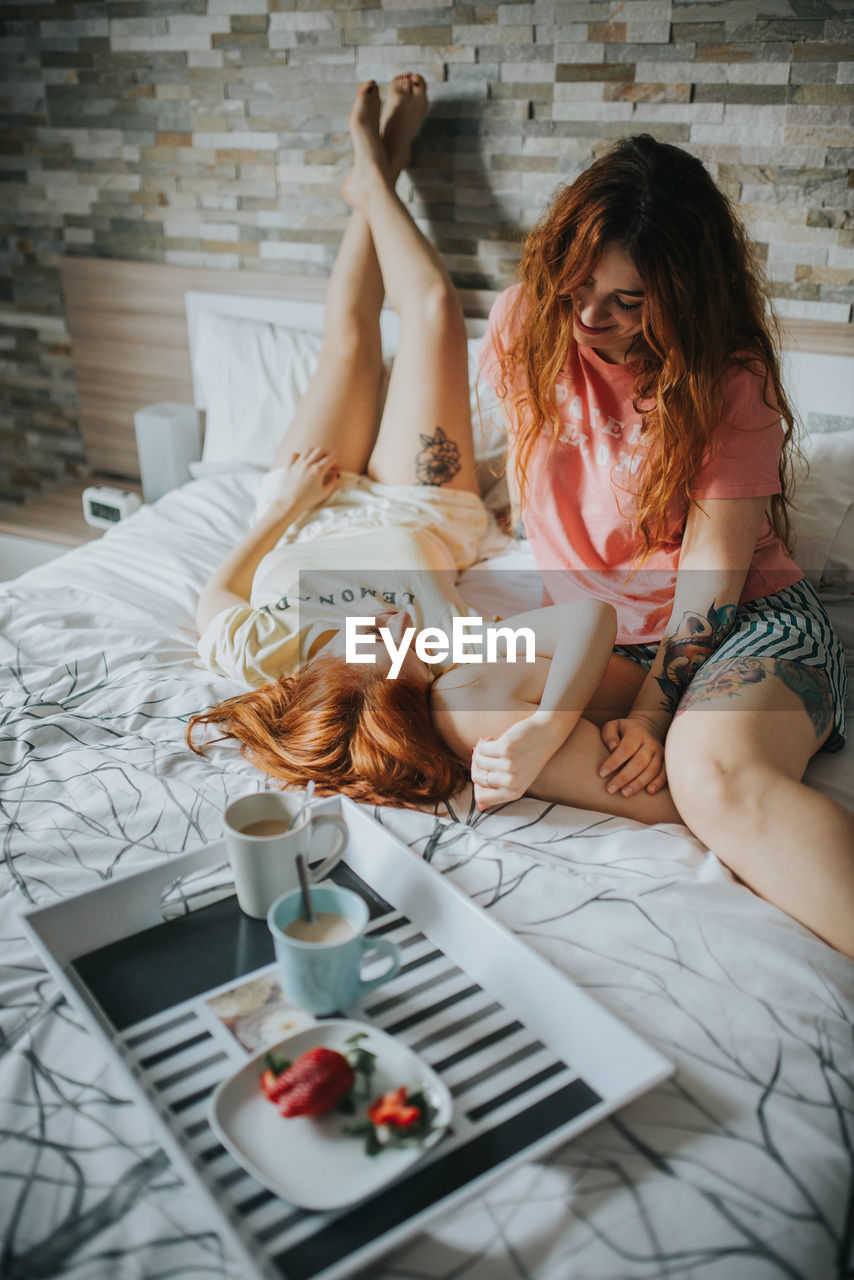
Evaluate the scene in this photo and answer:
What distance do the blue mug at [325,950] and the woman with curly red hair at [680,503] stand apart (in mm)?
364

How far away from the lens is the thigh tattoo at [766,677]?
1214mm

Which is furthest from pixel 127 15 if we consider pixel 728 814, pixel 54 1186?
pixel 54 1186

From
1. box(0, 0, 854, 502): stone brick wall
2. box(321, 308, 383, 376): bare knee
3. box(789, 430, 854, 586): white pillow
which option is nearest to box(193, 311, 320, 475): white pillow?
box(321, 308, 383, 376): bare knee

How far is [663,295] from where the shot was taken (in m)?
1.22

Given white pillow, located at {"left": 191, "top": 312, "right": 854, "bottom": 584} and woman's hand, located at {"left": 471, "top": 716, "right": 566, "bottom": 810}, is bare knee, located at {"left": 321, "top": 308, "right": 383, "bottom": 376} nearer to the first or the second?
white pillow, located at {"left": 191, "top": 312, "right": 854, "bottom": 584}

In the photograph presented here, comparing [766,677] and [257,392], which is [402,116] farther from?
[766,677]

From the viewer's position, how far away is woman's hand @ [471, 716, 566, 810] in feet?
3.69

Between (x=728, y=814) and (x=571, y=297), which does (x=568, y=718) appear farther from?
(x=571, y=297)

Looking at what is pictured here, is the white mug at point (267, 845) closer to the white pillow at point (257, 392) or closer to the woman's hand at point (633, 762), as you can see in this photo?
the woman's hand at point (633, 762)

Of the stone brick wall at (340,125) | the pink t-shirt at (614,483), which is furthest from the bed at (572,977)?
the stone brick wall at (340,125)

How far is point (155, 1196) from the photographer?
69cm

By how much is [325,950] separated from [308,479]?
4.23 ft

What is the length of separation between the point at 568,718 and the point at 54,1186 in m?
0.75

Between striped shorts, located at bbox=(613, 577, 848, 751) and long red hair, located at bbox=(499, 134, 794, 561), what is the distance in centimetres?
17
